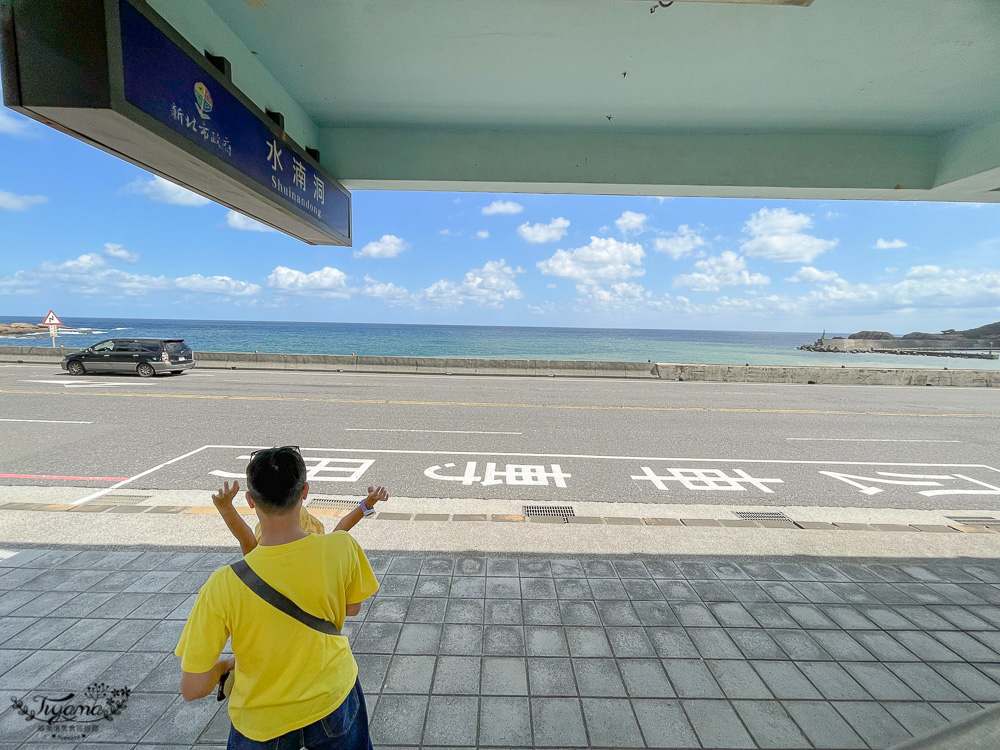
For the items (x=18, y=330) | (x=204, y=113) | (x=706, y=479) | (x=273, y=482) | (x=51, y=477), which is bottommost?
(x=18, y=330)

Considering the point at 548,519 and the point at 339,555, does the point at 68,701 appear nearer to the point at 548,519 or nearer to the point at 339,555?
the point at 339,555

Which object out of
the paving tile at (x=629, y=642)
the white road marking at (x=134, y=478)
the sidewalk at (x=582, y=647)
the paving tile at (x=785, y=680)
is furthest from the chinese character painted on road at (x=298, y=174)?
the white road marking at (x=134, y=478)

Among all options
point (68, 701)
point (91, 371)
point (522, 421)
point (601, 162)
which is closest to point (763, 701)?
point (68, 701)

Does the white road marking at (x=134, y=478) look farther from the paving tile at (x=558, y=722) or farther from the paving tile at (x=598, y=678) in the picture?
the paving tile at (x=598, y=678)

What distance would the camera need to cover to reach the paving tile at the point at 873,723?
2.55 m

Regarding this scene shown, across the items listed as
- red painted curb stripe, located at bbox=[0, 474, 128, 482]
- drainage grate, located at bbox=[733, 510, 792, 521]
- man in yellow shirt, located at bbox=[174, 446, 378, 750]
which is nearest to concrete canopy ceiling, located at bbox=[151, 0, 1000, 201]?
man in yellow shirt, located at bbox=[174, 446, 378, 750]

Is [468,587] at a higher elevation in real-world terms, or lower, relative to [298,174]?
lower

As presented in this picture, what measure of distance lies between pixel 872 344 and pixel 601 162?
9031cm

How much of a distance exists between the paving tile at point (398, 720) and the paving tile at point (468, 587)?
113 centimetres

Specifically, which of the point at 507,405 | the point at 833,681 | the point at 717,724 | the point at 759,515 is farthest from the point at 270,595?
the point at 507,405

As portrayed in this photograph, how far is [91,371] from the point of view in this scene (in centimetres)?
1731

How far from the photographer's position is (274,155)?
11.1ft

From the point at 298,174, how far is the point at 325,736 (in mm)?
3878

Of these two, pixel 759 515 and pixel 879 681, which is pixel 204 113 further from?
pixel 759 515
